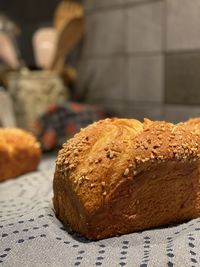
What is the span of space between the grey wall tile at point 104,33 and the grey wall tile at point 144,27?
53mm

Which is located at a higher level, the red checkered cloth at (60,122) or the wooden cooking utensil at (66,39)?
the wooden cooking utensil at (66,39)

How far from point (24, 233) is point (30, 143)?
542 mm

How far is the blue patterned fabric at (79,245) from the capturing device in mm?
619

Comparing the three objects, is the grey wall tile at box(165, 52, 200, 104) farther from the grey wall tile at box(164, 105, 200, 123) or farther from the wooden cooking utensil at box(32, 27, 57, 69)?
the wooden cooking utensil at box(32, 27, 57, 69)

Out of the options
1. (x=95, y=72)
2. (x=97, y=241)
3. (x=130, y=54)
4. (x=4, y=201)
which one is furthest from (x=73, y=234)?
(x=95, y=72)

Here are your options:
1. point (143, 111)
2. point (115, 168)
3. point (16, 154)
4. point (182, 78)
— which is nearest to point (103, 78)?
point (143, 111)

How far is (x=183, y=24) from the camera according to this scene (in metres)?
1.50

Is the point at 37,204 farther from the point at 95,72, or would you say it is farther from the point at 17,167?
the point at 95,72

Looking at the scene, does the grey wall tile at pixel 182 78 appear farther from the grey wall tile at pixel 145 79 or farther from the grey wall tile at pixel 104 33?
the grey wall tile at pixel 104 33

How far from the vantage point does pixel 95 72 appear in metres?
1.98

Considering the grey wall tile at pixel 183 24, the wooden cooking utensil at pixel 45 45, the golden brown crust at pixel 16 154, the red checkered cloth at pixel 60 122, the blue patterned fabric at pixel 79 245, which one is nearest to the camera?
the blue patterned fabric at pixel 79 245

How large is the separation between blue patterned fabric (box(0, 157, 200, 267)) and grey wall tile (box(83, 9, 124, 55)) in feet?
3.77

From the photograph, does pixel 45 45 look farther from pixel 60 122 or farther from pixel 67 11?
pixel 60 122

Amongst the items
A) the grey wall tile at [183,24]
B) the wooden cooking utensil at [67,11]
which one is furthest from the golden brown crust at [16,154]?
the wooden cooking utensil at [67,11]
